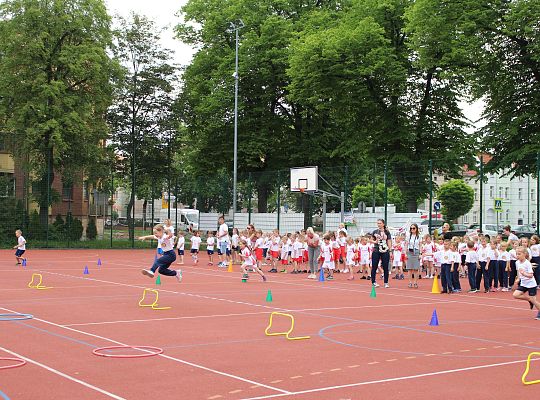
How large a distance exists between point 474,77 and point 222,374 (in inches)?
1248

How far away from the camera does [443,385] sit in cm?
866

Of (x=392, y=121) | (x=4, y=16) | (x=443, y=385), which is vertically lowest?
(x=443, y=385)

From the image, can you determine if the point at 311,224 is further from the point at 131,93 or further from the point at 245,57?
the point at 131,93

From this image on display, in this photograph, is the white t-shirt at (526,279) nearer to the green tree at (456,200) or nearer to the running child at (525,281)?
the running child at (525,281)

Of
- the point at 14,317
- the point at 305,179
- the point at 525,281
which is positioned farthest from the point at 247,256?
the point at 305,179

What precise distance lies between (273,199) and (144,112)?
1274 cm

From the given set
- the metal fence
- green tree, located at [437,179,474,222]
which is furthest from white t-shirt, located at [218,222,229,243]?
green tree, located at [437,179,474,222]

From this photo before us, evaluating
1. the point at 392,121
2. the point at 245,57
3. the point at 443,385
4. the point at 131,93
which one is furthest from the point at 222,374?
the point at 131,93

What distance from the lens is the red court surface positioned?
8.34 meters

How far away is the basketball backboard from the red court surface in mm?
18333

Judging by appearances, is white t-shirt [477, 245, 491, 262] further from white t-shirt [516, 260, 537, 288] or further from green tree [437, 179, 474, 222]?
green tree [437, 179, 474, 222]

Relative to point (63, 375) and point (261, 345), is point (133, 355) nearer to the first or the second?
point (63, 375)

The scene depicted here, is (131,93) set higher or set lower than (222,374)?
higher

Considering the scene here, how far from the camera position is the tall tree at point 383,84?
3978cm
